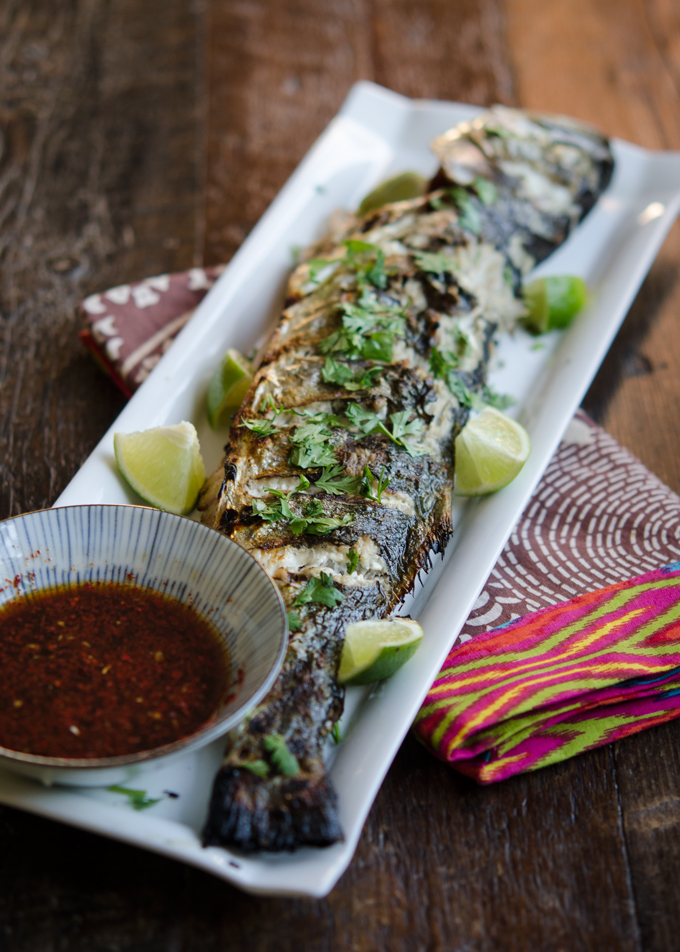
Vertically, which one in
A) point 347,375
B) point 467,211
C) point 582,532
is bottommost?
point 582,532

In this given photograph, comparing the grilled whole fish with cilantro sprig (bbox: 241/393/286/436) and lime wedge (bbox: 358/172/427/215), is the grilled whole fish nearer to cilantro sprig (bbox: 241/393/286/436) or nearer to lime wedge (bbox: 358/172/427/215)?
cilantro sprig (bbox: 241/393/286/436)

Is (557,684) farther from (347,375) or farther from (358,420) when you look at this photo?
(347,375)

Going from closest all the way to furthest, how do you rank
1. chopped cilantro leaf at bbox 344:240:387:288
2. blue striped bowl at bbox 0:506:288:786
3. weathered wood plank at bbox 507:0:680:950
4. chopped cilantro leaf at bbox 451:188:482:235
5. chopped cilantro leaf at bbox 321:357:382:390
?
1. blue striped bowl at bbox 0:506:288:786
2. weathered wood plank at bbox 507:0:680:950
3. chopped cilantro leaf at bbox 321:357:382:390
4. chopped cilantro leaf at bbox 344:240:387:288
5. chopped cilantro leaf at bbox 451:188:482:235

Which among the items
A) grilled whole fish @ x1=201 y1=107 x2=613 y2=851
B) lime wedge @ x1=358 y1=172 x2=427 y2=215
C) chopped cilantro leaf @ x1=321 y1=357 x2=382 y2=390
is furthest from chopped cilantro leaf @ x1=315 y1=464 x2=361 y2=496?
lime wedge @ x1=358 y1=172 x2=427 y2=215

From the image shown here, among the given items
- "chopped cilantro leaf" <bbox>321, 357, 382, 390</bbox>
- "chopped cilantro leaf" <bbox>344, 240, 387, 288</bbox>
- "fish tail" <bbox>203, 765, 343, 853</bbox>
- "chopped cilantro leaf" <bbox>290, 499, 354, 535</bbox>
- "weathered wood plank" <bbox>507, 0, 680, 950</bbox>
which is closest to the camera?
"fish tail" <bbox>203, 765, 343, 853</bbox>

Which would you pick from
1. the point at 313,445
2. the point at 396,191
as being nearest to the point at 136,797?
the point at 313,445

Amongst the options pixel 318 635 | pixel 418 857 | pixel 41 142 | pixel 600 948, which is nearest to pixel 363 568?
pixel 318 635

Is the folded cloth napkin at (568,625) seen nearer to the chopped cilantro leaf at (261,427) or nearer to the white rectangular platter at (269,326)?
the white rectangular platter at (269,326)

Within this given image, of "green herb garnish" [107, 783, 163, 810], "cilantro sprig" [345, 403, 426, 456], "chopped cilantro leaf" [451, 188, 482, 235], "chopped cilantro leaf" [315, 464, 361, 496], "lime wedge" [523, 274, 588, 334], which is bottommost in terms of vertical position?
"green herb garnish" [107, 783, 163, 810]
